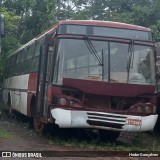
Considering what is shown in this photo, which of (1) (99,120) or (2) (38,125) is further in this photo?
(2) (38,125)

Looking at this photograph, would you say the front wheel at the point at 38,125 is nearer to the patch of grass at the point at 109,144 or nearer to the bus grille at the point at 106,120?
the patch of grass at the point at 109,144

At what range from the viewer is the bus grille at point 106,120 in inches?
357

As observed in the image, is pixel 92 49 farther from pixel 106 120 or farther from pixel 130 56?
pixel 106 120

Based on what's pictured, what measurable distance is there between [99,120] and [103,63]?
136 centimetres

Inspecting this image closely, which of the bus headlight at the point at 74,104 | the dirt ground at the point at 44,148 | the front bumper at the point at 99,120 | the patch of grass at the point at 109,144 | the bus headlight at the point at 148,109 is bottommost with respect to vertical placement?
the patch of grass at the point at 109,144

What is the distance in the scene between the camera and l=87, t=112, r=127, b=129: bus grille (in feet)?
29.8

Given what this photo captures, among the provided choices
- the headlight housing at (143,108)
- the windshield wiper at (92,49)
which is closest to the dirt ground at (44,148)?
the headlight housing at (143,108)

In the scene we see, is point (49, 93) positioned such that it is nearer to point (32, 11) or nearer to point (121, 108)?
point (121, 108)

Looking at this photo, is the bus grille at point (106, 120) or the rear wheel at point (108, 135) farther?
the rear wheel at point (108, 135)

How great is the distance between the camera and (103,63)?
9.30 metres

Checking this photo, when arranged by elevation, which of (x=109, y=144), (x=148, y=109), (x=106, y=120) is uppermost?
(x=148, y=109)

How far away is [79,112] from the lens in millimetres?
9031

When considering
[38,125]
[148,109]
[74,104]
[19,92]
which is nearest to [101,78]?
[74,104]

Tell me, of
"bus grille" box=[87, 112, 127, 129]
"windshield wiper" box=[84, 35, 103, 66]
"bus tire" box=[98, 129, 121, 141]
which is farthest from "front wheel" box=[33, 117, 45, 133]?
"windshield wiper" box=[84, 35, 103, 66]
